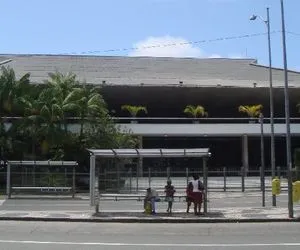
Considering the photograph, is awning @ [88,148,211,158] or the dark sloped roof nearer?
awning @ [88,148,211,158]

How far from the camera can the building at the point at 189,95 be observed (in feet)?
204

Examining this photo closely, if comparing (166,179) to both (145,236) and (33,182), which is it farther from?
(145,236)

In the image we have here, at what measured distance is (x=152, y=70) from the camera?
7200 cm

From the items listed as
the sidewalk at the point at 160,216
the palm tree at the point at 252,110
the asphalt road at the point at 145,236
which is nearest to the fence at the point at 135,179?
the sidewalk at the point at 160,216

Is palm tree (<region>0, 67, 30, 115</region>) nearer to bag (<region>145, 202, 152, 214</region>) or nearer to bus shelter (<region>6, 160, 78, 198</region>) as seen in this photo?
bus shelter (<region>6, 160, 78, 198</region>)

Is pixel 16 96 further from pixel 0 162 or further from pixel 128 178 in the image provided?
pixel 128 178

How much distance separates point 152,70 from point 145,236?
56.2 meters

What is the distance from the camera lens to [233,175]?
42.8m

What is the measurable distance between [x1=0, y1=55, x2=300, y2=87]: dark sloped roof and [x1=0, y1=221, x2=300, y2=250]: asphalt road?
45.1 metres

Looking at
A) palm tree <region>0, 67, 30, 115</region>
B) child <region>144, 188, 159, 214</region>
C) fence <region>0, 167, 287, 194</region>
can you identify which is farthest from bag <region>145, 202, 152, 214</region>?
palm tree <region>0, 67, 30, 115</region>

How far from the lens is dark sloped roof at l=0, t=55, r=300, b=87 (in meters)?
66.5

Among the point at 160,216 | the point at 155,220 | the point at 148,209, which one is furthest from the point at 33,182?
the point at 155,220

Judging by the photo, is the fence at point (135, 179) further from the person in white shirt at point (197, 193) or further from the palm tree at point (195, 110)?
the palm tree at point (195, 110)

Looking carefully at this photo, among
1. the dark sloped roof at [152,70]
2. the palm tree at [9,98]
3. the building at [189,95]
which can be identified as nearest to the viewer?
the palm tree at [9,98]
